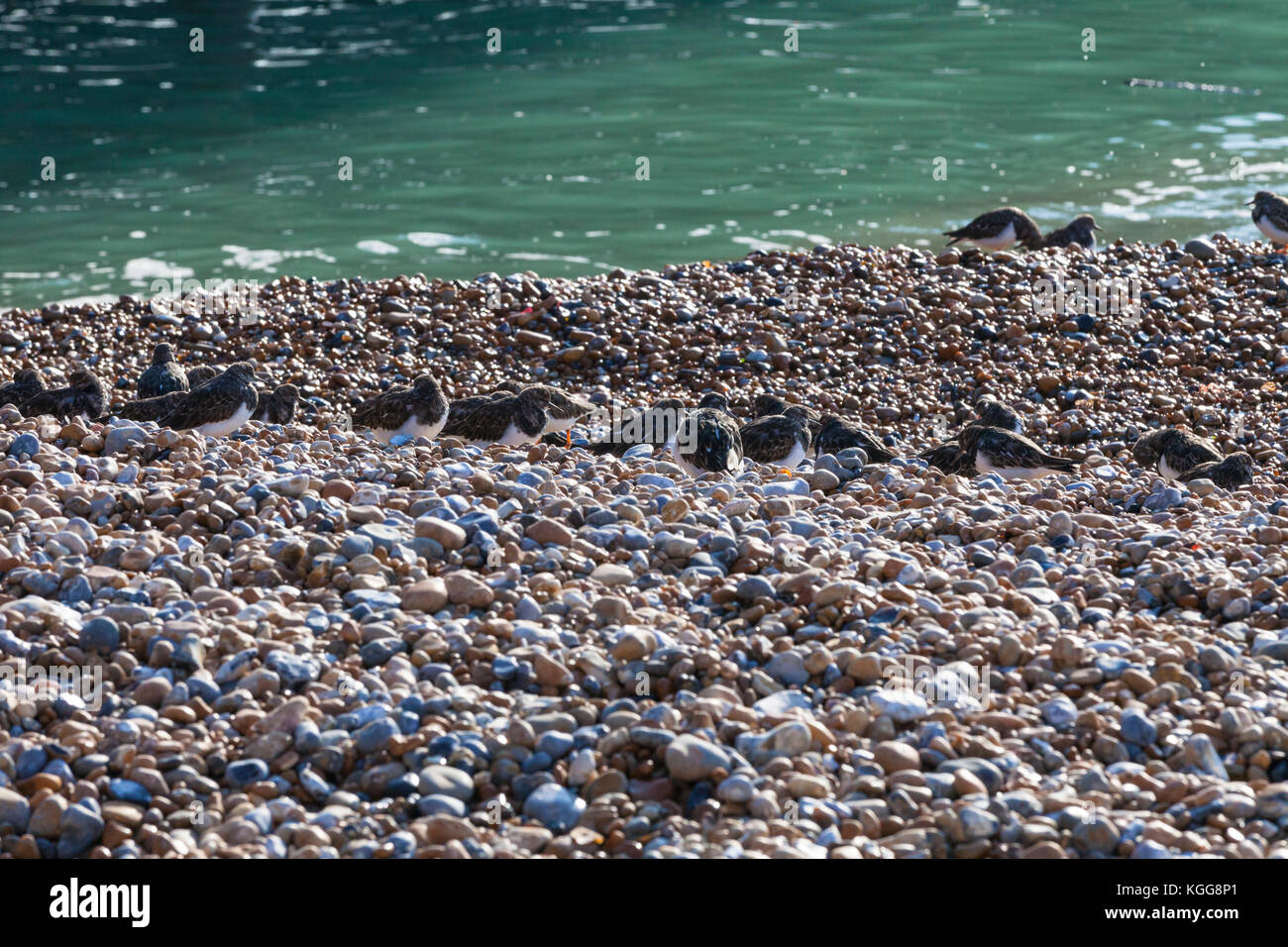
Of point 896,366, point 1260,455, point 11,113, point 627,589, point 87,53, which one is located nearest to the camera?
point 627,589

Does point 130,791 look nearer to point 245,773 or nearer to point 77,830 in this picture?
point 77,830

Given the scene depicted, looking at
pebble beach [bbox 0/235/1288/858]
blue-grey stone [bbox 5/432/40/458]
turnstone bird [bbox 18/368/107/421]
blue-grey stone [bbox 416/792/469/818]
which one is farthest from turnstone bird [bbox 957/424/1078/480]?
turnstone bird [bbox 18/368/107/421]

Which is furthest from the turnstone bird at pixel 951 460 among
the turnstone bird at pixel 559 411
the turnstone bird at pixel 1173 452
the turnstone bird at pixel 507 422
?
the turnstone bird at pixel 507 422

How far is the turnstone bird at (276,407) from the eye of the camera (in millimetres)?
10086

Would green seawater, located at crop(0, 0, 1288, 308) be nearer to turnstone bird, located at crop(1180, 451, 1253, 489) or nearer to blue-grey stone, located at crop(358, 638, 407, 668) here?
turnstone bird, located at crop(1180, 451, 1253, 489)

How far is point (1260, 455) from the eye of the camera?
9773 mm

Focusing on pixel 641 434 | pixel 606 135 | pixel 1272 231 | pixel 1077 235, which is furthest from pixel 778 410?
pixel 606 135

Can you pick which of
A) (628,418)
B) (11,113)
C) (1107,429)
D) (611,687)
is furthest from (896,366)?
(11,113)

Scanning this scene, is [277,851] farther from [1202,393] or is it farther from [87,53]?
[87,53]

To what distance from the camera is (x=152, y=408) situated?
943 centimetres

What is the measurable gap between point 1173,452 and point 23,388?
27.0 ft

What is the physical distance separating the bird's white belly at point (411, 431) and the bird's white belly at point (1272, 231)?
32.3 ft

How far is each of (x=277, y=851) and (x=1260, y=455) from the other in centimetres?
798

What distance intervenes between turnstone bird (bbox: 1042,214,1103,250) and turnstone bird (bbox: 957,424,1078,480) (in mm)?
6736
